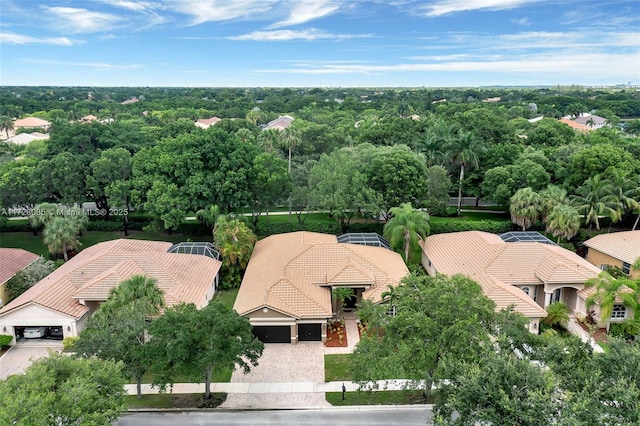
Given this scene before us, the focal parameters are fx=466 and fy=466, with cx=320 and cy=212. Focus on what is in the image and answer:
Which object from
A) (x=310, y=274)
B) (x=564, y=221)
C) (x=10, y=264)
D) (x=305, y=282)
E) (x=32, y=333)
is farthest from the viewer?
(x=564, y=221)

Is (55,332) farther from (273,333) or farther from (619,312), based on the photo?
(619,312)

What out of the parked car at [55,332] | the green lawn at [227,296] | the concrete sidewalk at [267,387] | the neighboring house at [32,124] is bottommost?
the concrete sidewalk at [267,387]

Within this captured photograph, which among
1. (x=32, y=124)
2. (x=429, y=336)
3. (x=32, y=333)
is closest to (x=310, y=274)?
(x=429, y=336)

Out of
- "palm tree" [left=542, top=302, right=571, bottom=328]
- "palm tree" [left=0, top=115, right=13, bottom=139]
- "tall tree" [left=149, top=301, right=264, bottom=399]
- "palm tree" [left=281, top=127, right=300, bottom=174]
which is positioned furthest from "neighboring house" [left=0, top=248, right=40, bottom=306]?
"palm tree" [left=0, top=115, right=13, bottom=139]

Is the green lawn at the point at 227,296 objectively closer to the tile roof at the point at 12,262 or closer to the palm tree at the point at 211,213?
the palm tree at the point at 211,213

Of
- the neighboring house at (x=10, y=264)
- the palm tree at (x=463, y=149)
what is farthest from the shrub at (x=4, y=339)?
the palm tree at (x=463, y=149)

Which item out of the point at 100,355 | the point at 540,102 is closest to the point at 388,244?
the point at 100,355

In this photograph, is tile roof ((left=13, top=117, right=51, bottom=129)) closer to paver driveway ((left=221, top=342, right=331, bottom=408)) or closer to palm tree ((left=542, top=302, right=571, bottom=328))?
paver driveway ((left=221, top=342, right=331, bottom=408))
